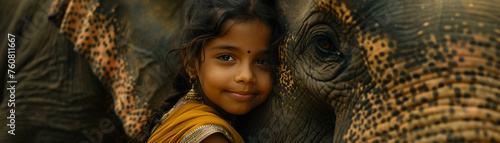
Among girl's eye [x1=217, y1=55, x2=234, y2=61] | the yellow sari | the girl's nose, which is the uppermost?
girl's eye [x1=217, y1=55, x2=234, y2=61]

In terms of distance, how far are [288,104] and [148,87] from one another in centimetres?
69

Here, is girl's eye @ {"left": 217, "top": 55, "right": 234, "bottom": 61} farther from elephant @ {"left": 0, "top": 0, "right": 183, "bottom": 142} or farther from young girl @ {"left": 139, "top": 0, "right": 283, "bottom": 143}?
elephant @ {"left": 0, "top": 0, "right": 183, "bottom": 142}

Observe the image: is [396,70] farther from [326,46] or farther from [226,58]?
[226,58]

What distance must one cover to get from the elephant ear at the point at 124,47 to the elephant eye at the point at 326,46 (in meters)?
0.75

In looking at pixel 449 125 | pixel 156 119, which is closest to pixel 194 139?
pixel 156 119

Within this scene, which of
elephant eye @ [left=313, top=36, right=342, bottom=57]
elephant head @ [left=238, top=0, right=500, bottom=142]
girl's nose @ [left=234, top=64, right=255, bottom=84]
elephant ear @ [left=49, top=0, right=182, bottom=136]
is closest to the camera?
elephant head @ [left=238, top=0, right=500, bottom=142]

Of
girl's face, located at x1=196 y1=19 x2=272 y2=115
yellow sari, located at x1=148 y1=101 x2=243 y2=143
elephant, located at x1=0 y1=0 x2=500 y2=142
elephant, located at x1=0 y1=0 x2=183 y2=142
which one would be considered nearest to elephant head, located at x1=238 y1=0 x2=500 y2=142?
elephant, located at x1=0 y1=0 x2=500 y2=142

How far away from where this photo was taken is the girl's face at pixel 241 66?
1.56 meters

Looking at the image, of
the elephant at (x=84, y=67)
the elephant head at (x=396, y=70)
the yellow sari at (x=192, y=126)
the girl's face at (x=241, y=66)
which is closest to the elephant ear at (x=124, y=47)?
the elephant at (x=84, y=67)

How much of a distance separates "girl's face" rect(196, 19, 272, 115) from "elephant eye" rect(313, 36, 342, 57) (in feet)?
0.78

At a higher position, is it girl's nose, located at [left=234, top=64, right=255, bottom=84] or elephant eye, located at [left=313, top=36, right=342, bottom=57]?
elephant eye, located at [left=313, top=36, right=342, bottom=57]

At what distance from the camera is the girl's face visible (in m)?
1.56

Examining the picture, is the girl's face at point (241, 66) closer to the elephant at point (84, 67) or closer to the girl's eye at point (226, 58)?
the girl's eye at point (226, 58)

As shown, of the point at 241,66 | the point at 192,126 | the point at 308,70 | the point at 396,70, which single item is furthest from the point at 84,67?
the point at 396,70
